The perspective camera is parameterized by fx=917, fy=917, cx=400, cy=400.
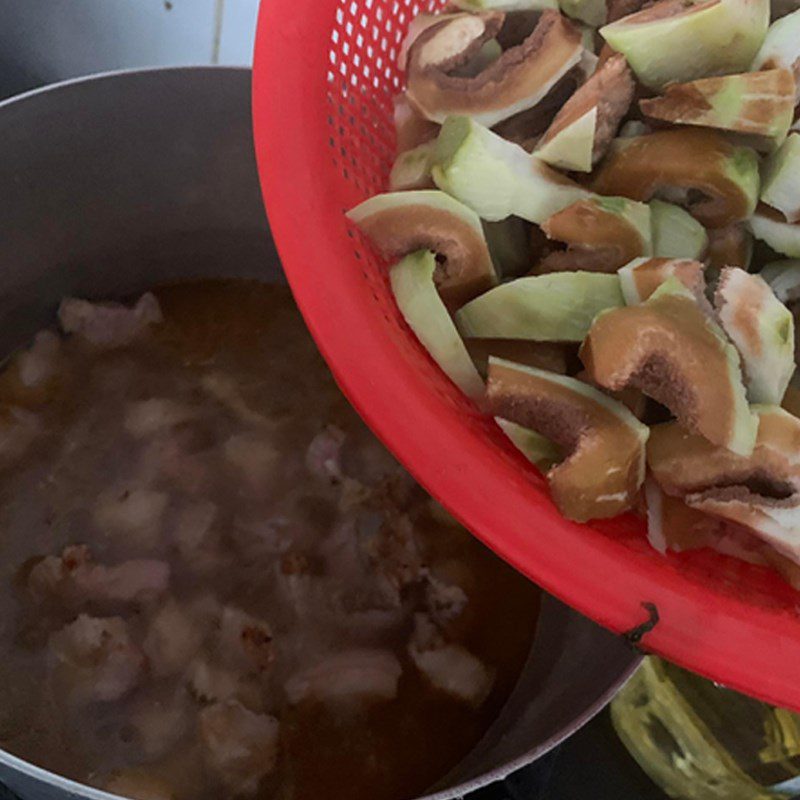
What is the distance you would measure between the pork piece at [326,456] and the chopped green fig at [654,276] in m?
0.47

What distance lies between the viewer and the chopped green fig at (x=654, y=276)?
20.1 inches

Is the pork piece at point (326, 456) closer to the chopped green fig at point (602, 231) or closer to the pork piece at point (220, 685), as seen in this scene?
the pork piece at point (220, 685)

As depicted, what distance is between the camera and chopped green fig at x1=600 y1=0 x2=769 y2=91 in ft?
1.81

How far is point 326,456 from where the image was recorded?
939 mm

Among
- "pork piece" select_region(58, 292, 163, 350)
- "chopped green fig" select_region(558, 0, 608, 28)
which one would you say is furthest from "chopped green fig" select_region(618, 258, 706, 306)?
"pork piece" select_region(58, 292, 163, 350)

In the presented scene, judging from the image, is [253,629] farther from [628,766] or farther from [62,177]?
[62,177]

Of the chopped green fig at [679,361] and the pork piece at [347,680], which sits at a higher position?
the chopped green fig at [679,361]

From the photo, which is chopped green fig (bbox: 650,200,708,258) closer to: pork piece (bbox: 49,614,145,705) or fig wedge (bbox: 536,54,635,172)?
fig wedge (bbox: 536,54,635,172)

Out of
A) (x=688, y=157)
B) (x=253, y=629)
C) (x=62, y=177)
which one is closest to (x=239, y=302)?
(x=62, y=177)

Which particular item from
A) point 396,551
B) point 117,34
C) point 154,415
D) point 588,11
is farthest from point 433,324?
point 117,34

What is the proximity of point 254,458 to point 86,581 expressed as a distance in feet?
0.66

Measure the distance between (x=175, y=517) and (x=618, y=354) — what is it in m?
0.55

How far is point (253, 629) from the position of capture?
2.73 feet

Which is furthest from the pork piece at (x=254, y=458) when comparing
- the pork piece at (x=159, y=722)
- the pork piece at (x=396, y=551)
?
the pork piece at (x=159, y=722)
